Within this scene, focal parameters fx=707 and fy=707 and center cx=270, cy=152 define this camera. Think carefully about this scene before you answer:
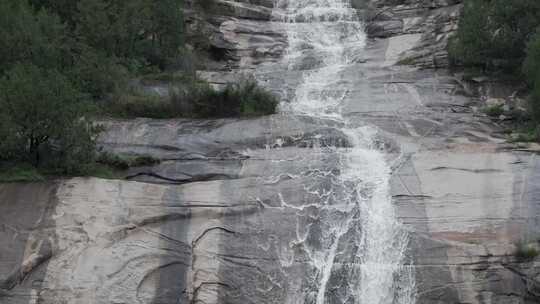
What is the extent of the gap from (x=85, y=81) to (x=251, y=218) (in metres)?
7.43

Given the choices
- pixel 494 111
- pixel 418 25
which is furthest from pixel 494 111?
pixel 418 25

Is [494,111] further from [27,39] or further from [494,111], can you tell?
[27,39]

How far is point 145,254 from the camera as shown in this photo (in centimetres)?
1434

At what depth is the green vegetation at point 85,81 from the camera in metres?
15.4

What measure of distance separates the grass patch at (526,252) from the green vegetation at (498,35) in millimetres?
8716

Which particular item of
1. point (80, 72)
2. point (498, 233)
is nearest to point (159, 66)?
point (80, 72)

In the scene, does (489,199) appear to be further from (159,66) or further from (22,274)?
(159,66)

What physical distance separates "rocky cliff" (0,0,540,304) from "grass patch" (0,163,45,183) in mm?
185

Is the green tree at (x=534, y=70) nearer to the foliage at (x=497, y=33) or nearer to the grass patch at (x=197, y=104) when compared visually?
the foliage at (x=497, y=33)

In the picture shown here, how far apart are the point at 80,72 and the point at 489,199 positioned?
11.3m

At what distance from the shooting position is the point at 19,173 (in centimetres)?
1530

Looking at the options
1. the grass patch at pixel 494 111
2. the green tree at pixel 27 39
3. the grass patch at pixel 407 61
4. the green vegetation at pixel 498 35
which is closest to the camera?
the green tree at pixel 27 39

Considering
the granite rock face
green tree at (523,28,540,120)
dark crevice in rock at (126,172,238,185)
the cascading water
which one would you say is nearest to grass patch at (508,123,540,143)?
green tree at (523,28,540,120)

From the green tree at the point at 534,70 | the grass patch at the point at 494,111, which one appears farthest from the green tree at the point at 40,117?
the green tree at the point at 534,70
